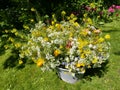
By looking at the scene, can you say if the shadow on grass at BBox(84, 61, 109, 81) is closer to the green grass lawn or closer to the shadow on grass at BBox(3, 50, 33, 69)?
the green grass lawn

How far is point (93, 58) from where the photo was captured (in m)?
6.35

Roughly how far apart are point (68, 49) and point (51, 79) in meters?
1.21

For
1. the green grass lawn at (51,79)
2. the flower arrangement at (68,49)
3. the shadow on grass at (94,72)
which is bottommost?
the green grass lawn at (51,79)

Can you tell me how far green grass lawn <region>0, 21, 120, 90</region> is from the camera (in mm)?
6879

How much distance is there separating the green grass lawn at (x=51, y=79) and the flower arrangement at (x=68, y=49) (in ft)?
1.87

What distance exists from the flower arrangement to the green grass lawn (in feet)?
1.87

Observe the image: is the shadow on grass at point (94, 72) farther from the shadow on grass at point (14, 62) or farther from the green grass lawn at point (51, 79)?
the shadow on grass at point (14, 62)

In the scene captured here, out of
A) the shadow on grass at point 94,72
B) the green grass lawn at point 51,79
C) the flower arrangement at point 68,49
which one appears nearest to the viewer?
the flower arrangement at point 68,49

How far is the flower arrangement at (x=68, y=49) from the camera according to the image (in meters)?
6.30

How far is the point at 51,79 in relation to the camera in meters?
7.22

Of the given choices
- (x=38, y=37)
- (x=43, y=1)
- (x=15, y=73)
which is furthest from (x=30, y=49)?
(x=43, y=1)

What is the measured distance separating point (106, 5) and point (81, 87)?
18.2 ft

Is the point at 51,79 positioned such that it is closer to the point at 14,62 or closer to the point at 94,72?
the point at 94,72

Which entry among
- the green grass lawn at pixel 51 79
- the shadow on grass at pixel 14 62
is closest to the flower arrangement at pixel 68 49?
the green grass lawn at pixel 51 79
